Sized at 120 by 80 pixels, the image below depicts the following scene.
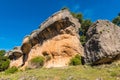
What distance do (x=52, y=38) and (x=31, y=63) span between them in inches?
268

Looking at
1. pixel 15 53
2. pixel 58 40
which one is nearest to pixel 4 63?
pixel 15 53

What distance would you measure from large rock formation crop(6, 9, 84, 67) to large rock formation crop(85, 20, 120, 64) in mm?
5842

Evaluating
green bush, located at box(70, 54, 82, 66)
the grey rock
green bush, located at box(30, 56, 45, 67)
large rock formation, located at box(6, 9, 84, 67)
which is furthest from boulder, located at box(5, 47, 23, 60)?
green bush, located at box(70, 54, 82, 66)

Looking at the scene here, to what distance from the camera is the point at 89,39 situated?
Answer: 40.6 metres

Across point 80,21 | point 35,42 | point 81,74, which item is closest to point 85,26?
point 80,21

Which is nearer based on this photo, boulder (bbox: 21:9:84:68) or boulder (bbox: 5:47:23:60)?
boulder (bbox: 21:9:84:68)

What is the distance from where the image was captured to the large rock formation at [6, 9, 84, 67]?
45.7 m

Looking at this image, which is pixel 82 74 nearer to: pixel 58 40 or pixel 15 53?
pixel 58 40

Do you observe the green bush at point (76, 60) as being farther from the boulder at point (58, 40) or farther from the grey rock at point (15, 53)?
the grey rock at point (15, 53)

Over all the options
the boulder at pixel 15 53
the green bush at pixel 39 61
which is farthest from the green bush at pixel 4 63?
the green bush at pixel 39 61

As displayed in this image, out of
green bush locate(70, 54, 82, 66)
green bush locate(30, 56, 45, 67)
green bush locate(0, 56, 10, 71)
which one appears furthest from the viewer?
green bush locate(0, 56, 10, 71)

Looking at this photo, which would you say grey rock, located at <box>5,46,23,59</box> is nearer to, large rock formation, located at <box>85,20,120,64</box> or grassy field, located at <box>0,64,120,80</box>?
large rock formation, located at <box>85,20,120,64</box>

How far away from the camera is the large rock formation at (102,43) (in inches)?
1410

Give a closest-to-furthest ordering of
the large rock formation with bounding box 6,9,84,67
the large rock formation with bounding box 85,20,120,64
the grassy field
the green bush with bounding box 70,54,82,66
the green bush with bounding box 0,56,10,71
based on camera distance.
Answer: the grassy field
the large rock formation with bounding box 85,20,120,64
the green bush with bounding box 70,54,82,66
the large rock formation with bounding box 6,9,84,67
the green bush with bounding box 0,56,10,71
